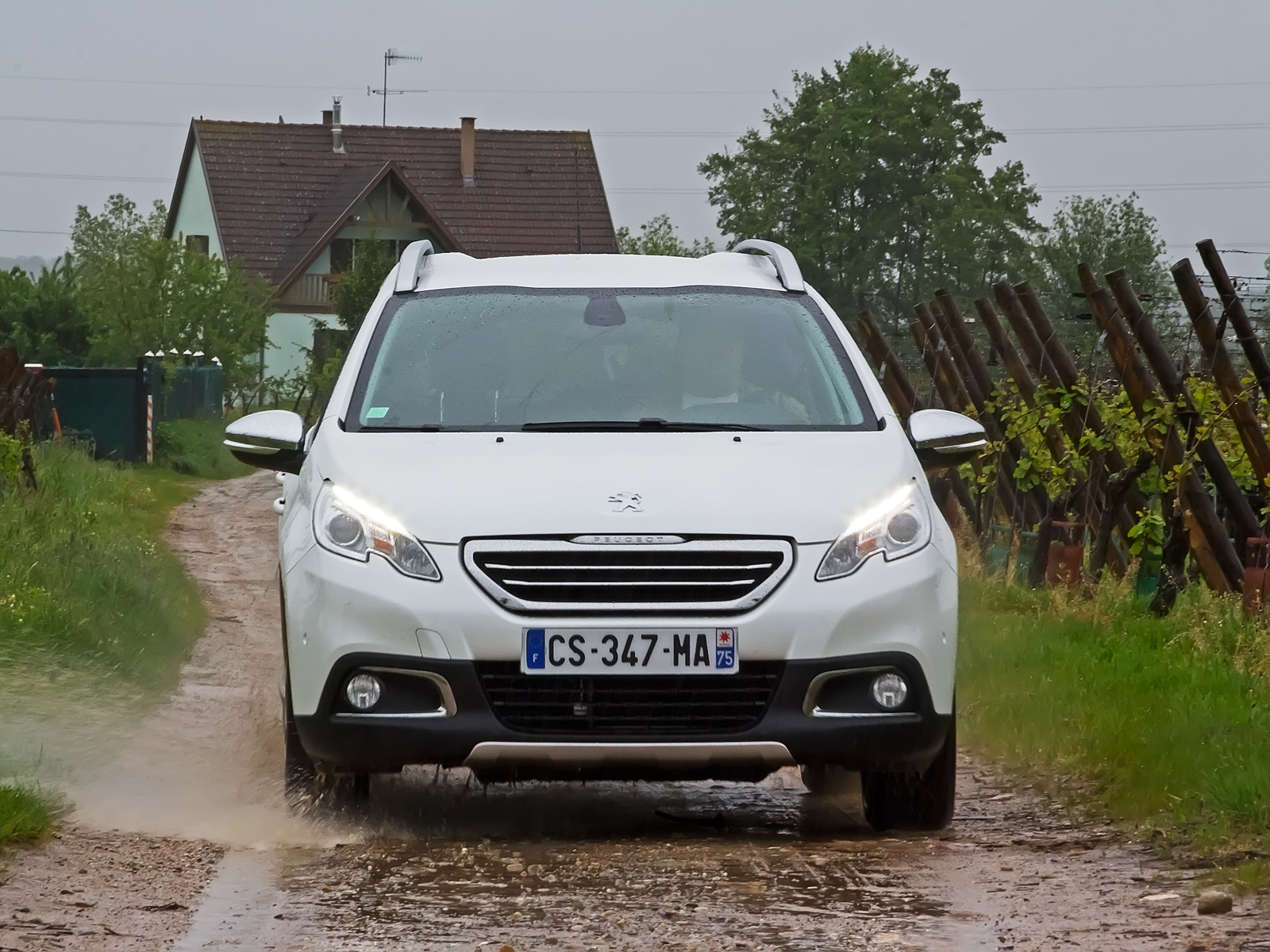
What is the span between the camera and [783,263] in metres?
7.59

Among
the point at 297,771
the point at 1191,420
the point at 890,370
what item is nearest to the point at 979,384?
the point at 890,370

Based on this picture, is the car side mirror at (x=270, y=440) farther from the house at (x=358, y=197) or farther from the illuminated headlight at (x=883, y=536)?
the house at (x=358, y=197)

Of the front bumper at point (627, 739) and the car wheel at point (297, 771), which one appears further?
the car wheel at point (297, 771)

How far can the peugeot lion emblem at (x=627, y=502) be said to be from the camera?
5637 mm

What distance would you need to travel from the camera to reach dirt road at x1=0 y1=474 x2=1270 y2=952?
187 inches

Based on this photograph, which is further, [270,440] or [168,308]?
[168,308]

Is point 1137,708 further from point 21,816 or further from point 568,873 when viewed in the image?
point 21,816

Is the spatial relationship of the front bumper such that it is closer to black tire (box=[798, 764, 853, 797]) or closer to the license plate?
the license plate

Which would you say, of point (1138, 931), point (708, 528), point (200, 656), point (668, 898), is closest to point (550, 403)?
point (708, 528)

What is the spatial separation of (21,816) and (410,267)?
2.43 metres

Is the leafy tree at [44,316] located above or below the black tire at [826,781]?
above

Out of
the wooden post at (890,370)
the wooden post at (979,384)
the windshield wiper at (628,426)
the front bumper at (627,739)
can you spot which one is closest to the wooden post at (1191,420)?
the wooden post at (979,384)

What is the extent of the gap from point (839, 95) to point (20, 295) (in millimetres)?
38942

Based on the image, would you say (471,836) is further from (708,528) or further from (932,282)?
(932,282)
